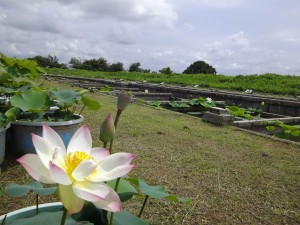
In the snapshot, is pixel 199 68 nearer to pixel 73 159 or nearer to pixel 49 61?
pixel 49 61

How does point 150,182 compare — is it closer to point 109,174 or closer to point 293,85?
point 109,174

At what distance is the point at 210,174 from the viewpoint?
2.43 metres

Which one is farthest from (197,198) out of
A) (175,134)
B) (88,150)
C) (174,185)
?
(175,134)

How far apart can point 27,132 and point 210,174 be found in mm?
1496

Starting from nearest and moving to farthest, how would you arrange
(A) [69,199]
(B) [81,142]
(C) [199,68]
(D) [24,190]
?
(A) [69,199]
(B) [81,142]
(D) [24,190]
(C) [199,68]

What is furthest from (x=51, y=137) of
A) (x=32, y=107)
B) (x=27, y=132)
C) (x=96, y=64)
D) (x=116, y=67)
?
(x=96, y=64)

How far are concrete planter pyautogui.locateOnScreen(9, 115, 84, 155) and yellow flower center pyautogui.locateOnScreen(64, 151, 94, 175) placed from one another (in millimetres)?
1888

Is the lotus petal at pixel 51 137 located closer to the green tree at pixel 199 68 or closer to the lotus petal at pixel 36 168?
the lotus petal at pixel 36 168

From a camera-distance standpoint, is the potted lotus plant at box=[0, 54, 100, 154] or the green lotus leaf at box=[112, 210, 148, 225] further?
the potted lotus plant at box=[0, 54, 100, 154]

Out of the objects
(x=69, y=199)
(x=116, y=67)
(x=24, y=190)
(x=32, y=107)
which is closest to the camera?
(x=69, y=199)

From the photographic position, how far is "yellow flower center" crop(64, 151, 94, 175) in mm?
510

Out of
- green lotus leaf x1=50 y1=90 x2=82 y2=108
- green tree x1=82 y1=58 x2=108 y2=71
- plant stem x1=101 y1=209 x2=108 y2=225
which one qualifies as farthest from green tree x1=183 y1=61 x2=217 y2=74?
plant stem x1=101 y1=209 x2=108 y2=225

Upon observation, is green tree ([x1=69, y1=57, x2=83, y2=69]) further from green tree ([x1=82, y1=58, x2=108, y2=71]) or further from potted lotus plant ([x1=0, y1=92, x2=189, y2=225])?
potted lotus plant ([x1=0, y1=92, x2=189, y2=225])

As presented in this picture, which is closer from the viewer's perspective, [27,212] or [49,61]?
[27,212]
